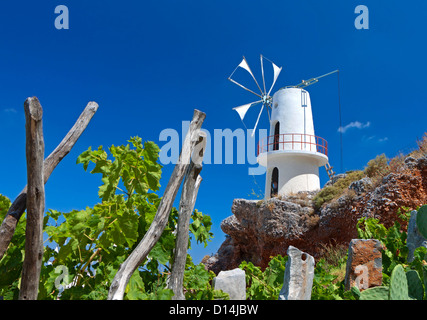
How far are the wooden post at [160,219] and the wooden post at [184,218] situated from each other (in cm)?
11

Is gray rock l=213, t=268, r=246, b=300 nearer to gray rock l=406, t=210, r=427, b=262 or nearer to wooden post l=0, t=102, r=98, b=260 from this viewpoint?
wooden post l=0, t=102, r=98, b=260

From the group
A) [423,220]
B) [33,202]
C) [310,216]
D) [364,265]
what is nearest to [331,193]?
[310,216]

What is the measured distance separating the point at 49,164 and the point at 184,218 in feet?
4.03

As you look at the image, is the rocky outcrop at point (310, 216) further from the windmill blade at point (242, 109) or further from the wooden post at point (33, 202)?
the wooden post at point (33, 202)

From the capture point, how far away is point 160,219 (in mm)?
2783

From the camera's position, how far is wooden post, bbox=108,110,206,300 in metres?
2.54

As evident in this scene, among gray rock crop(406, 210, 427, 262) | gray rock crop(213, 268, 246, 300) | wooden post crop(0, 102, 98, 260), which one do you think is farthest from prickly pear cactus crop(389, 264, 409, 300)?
gray rock crop(406, 210, 427, 262)

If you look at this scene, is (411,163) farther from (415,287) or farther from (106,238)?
(106,238)

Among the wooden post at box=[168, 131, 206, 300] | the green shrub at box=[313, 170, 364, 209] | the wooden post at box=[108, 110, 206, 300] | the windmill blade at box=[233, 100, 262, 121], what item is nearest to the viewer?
the wooden post at box=[108, 110, 206, 300]

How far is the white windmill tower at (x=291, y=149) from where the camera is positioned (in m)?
15.8

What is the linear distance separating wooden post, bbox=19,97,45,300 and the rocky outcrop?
27.4ft

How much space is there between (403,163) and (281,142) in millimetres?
7304

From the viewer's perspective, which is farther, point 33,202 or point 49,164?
point 49,164

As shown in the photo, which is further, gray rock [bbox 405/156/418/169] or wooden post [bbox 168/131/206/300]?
gray rock [bbox 405/156/418/169]
